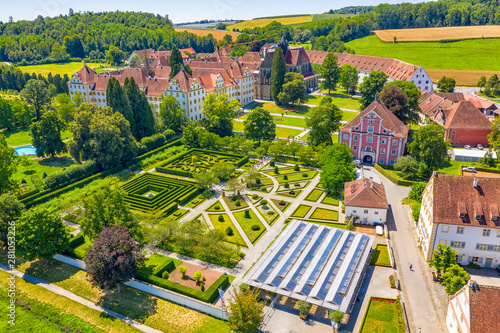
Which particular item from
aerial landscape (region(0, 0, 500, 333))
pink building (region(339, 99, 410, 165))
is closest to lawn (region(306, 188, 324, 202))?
aerial landscape (region(0, 0, 500, 333))

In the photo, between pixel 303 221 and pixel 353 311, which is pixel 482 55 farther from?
pixel 353 311

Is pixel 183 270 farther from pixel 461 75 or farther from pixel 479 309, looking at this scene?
pixel 461 75

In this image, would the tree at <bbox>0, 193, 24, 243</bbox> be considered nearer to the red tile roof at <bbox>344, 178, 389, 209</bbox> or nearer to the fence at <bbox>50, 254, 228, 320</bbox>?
the fence at <bbox>50, 254, 228, 320</bbox>

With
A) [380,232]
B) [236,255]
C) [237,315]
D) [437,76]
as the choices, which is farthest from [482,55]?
[237,315]

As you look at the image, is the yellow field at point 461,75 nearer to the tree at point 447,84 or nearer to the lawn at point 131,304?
the tree at point 447,84

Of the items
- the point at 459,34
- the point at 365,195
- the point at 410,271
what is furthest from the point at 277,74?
the point at 459,34
